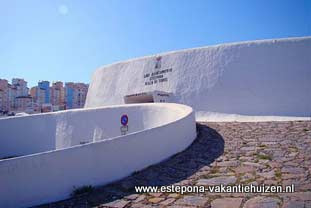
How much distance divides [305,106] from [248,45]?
120 inches

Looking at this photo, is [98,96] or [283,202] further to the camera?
[98,96]

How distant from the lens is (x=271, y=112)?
10539 millimetres

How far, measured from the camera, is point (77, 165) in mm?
4305

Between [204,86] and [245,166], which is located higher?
[204,86]

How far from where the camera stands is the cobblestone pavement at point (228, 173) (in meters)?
3.57

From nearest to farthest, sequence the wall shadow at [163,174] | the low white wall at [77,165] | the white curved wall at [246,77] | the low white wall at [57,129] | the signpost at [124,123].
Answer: the low white wall at [77,165]
the wall shadow at [163,174]
the signpost at [124,123]
the low white wall at [57,129]
the white curved wall at [246,77]

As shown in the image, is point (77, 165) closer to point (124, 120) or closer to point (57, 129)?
point (124, 120)

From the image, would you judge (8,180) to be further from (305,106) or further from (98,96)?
(98,96)

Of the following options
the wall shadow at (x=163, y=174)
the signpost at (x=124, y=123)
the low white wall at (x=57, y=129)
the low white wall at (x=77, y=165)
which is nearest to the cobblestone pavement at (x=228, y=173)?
the wall shadow at (x=163, y=174)

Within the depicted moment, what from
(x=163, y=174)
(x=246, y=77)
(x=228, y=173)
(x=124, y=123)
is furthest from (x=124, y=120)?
(x=228, y=173)

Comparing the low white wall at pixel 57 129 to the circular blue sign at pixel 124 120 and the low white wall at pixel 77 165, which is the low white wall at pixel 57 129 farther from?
the low white wall at pixel 77 165

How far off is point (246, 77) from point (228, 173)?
718cm

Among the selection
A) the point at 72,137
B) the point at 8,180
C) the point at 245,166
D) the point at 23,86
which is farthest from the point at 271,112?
the point at 23,86

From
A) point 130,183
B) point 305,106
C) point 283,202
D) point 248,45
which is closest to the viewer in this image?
point 283,202
